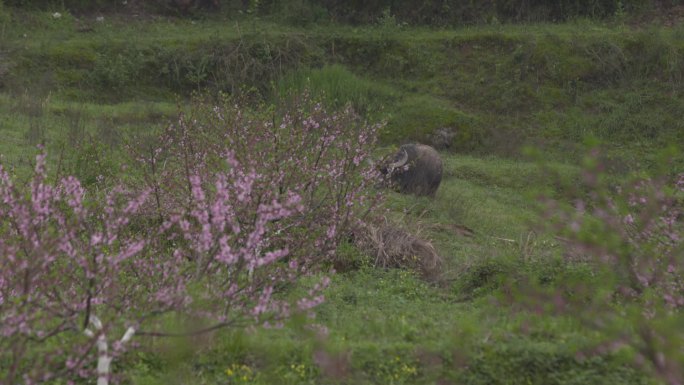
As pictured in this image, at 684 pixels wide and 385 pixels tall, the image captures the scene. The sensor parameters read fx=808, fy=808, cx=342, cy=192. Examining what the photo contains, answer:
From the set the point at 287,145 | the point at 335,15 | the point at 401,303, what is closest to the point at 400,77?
the point at 335,15

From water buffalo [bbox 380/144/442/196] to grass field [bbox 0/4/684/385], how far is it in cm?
33

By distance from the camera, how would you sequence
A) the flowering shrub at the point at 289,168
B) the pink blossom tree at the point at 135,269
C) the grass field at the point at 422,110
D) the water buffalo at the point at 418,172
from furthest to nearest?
the water buffalo at the point at 418,172, the flowering shrub at the point at 289,168, the grass field at the point at 422,110, the pink blossom tree at the point at 135,269

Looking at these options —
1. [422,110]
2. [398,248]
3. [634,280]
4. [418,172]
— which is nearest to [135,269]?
[398,248]

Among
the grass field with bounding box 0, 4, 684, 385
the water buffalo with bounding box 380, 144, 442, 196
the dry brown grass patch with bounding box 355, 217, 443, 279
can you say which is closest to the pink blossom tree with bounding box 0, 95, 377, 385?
the grass field with bounding box 0, 4, 684, 385

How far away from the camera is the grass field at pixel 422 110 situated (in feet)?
21.8

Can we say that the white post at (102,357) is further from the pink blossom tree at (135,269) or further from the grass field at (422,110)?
the grass field at (422,110)

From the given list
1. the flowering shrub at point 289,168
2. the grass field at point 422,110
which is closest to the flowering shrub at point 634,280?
the grass field at point 422,110

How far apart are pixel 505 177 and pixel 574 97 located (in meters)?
4.82

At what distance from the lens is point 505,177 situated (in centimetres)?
1575

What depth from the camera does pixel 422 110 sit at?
61.1 feet

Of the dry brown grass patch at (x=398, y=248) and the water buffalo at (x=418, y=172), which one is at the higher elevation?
the dry brown grass patch at (x=398, y=248)

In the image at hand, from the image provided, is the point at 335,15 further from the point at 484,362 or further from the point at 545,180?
the point at 484,362

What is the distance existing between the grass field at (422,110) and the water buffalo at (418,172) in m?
0.33

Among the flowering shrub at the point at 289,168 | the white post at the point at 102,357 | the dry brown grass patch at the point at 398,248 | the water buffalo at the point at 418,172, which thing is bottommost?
the water buffalo at the point at 418,172
